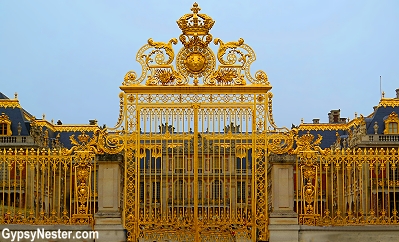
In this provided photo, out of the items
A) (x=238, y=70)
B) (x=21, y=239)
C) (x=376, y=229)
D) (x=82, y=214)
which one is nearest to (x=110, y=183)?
(x=82, y=214)

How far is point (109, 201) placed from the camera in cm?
1595

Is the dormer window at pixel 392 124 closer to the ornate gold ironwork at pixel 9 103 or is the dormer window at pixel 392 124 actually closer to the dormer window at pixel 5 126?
the ornate gold ironwork at pixel 9 103

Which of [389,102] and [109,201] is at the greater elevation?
[389,102]

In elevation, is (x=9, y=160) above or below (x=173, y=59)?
below

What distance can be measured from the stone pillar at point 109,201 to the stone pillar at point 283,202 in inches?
119

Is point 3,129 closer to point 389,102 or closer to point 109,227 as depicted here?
point 389,102

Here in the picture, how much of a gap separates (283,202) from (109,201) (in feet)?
11.4

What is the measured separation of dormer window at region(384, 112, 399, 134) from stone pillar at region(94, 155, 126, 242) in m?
23.4

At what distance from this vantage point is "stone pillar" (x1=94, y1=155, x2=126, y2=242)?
1575 centimetres

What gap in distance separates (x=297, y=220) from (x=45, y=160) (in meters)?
5.29

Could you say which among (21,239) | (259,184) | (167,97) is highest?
(167,97)

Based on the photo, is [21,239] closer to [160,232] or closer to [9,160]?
[9,160]

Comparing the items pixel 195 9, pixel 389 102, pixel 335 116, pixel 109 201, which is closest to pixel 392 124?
pixel 389 102

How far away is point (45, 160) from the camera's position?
16469 mm
